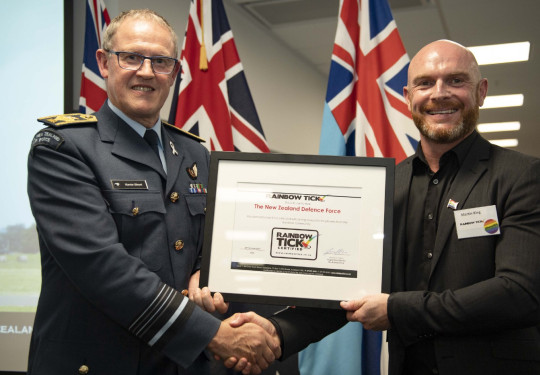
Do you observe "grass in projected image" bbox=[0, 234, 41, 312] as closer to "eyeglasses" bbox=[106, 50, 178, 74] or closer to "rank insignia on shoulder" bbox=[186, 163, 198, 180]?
"rank insignia on shoulder" bbox=[186, 163, 198, 180]

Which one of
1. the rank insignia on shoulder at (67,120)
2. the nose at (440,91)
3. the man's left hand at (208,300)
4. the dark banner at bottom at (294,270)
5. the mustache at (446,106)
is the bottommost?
the man's left hand at (208,300)

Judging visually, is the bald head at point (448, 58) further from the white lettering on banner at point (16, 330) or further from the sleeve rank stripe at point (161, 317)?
the white lettering on banner at point (16, 330)

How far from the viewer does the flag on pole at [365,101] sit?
8.72 ft

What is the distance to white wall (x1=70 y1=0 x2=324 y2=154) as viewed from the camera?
13.8 feet

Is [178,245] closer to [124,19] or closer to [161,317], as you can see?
[161,317]

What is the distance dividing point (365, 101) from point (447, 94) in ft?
3.19

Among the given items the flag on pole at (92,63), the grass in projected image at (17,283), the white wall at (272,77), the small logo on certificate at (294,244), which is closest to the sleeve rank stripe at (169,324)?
the small logo on certificate at (294,244)

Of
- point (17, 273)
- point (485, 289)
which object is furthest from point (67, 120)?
point (17, 273)

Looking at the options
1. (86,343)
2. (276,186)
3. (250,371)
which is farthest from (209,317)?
(276,186)

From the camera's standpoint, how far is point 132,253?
166 cm

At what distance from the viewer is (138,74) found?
70.7 inches

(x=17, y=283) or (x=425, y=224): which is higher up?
(x=425, y=224)

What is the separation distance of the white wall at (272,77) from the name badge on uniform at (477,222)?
298 centimetres

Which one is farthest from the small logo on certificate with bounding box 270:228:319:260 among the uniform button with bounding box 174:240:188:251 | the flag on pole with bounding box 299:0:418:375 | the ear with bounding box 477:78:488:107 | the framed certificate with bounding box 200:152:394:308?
the flag on pole with bounding box 299:0:418:375
